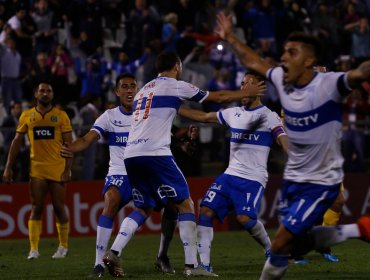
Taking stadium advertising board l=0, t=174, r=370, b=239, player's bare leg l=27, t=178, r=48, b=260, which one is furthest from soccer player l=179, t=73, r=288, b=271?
stadium advertising board l=0, t=174, r=370, b=239

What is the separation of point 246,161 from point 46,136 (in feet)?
13.8

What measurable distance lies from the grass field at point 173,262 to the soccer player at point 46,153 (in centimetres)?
66

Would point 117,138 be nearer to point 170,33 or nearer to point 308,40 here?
point 308,40

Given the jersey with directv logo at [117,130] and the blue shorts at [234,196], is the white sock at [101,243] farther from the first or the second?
the blue shorts at [234,196]

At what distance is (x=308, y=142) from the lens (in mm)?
9062

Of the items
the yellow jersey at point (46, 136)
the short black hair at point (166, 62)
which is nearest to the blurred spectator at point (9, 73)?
the yellow jersey at point (46, 136)

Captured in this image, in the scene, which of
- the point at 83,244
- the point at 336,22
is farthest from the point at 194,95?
the point at 336,22

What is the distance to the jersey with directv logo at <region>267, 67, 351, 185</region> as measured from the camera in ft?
29.5

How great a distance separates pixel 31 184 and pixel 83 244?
2.89 metres

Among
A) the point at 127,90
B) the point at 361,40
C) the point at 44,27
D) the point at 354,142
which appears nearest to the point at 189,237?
the point at 127,90

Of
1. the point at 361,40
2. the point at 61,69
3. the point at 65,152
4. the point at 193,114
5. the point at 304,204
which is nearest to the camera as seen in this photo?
the point at 304,204

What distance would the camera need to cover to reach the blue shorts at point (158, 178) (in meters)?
11.3

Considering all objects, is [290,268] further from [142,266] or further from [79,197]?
[79,197]

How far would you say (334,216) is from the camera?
1410 cm
